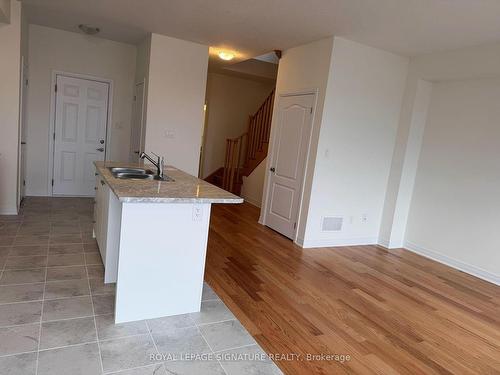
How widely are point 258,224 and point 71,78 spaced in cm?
367

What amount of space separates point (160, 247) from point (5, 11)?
332 cm

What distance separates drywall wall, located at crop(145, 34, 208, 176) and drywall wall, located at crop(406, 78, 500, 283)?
3279 mm

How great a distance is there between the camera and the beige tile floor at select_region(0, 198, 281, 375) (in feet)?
6.09

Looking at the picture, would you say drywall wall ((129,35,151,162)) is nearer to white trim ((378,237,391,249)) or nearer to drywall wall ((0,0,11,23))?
drywall wall ((0,0,11,23))

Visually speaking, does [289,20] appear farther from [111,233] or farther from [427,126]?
[111,233]

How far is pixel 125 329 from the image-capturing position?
7.14 feet

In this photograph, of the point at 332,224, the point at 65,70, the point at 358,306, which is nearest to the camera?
the point at 358,306

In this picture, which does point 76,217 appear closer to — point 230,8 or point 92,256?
point 92,256

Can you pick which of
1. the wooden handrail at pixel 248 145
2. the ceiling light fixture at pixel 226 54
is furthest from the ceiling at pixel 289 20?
the wooden handrail at pixel 248 145

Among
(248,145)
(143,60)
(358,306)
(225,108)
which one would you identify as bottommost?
(358,306)

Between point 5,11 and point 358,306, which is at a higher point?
point 5,11

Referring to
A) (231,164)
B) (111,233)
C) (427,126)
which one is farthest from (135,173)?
(231,164)

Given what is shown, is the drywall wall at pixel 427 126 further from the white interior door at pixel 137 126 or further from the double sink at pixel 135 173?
the white interior door at pixel 137 126

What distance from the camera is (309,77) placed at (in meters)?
4.39
